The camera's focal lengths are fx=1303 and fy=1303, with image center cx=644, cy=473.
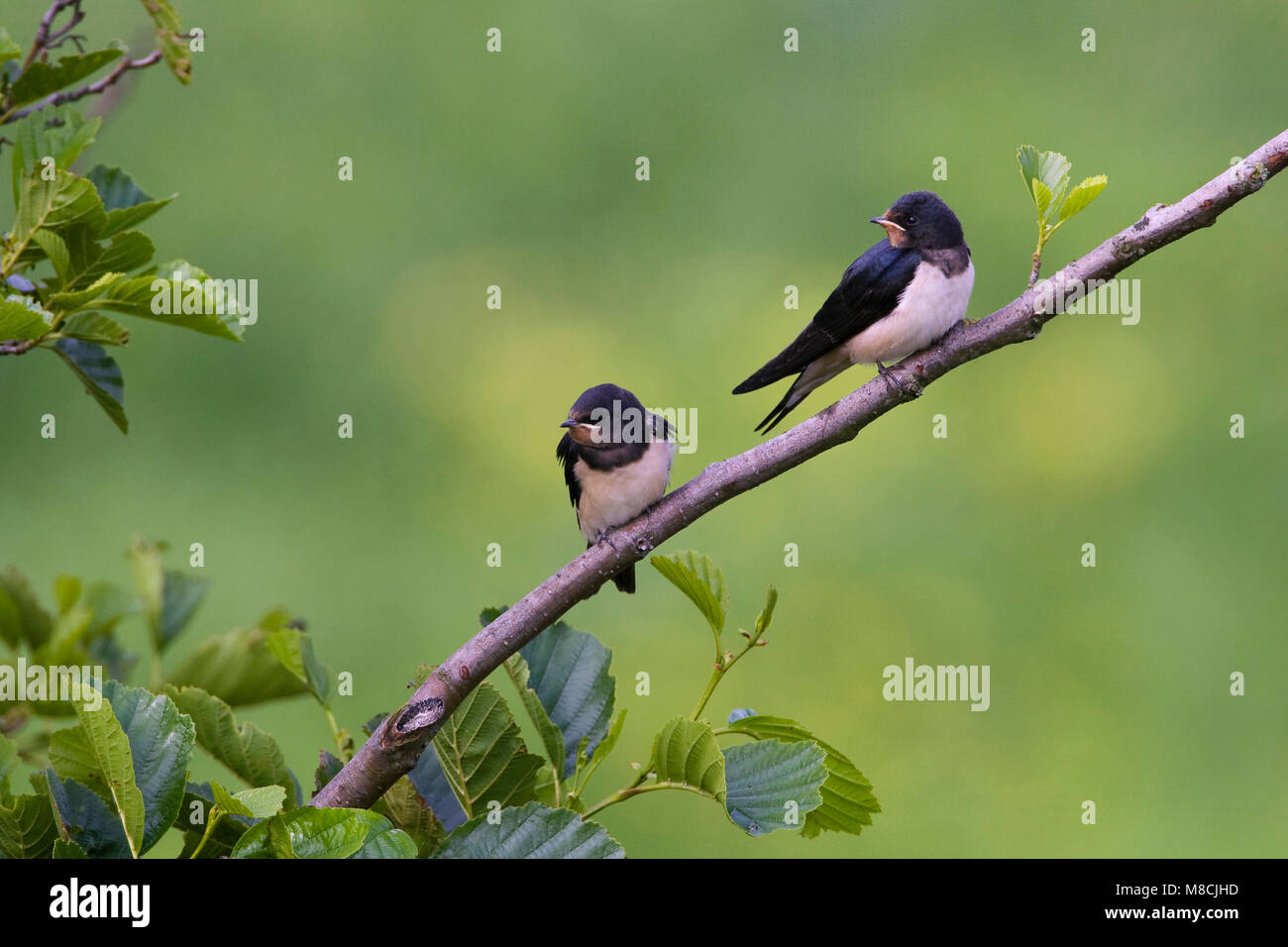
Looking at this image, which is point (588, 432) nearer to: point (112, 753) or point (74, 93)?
point (74, 93)

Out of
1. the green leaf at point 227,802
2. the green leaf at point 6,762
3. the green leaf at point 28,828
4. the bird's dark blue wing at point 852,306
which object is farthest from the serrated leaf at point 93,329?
the bird's dark blue wing at point 852,306

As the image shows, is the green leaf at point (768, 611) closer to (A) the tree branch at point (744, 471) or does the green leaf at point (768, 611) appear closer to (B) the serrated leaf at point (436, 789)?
(A) the tree branch at point (744, 471)

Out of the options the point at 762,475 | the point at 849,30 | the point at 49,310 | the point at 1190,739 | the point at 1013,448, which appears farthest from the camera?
the point at 849,30

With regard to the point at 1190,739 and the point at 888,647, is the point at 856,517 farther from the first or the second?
the point at 1190,739

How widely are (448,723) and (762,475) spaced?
62 cm

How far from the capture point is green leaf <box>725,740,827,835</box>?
72.6 inches

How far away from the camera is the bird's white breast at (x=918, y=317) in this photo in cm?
292

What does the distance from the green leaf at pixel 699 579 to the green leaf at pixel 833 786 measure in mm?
156

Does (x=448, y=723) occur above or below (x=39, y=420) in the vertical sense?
below

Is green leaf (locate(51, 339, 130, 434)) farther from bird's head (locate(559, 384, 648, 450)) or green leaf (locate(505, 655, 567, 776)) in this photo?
bird's head (locate(559, 384, 648, 450))

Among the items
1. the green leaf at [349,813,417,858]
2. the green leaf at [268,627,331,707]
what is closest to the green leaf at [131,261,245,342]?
the green leaf at [268,627,331,707]

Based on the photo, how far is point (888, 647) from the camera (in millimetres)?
7863
